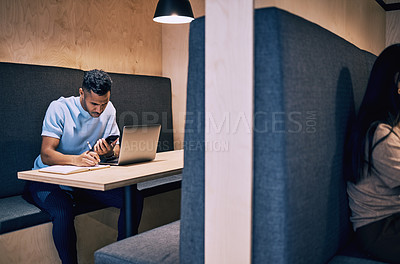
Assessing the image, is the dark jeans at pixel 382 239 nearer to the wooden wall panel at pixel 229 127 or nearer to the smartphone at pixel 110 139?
the wooden wall panel at pixel 229 127

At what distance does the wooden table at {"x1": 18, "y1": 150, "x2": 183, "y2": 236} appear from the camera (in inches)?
62.4

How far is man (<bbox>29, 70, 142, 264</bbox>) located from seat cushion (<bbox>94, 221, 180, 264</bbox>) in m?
0.63

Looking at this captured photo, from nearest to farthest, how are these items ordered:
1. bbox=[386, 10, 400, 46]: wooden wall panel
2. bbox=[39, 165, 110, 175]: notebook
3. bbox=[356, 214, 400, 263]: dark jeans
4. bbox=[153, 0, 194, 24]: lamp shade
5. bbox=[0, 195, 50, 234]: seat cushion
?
bbox=[356, 214, 400, 263]: dark jeans, bbox=[39, 165, 110, 175]: notebook, bbox=[0, 195, 50, 234]: seat cushion, bbox=[153, 0, 194, 24]: lamp shade, bbox=[386, 10, 400, 46]: wooden wall panel

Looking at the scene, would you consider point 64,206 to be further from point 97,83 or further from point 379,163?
point 379,163

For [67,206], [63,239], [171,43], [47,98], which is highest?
[171,43]

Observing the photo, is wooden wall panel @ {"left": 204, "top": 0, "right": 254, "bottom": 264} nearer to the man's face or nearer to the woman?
the woman

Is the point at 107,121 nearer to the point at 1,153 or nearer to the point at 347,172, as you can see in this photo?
the point at 1,153

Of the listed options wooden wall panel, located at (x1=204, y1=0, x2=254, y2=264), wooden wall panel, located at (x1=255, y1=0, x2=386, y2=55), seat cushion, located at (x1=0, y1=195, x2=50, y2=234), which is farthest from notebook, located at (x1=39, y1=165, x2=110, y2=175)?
wooden wall panel, located at (x1=255, y1=0, x2=386, y2=55)

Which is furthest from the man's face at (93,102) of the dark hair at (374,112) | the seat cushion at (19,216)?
the dark hair at (374,112)

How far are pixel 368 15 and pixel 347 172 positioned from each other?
79.2 inches

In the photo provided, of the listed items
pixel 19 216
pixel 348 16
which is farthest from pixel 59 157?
pixel 348 16

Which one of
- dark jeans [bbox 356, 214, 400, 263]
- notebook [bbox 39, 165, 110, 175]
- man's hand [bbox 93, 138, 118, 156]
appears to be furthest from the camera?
man's hand [bbox 93, 138, 118, 156]

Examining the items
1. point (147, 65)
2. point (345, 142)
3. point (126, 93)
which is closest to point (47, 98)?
point (126, 93)

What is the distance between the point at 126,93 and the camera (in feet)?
10.3
